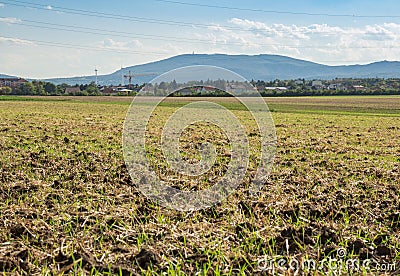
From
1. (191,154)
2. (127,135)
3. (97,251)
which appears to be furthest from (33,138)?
(97,251)

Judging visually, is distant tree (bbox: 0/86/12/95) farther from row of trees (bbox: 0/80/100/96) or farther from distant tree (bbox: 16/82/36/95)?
distant tree (bbox: 16/82/36/95)

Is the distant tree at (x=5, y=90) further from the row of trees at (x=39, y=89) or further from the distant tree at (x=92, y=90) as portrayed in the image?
the distant tree at (x=92, y=90)

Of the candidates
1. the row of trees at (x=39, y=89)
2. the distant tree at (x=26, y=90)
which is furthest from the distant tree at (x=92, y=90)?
the distant tree at (x=26, y=90)

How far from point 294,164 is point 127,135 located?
7.02 metres

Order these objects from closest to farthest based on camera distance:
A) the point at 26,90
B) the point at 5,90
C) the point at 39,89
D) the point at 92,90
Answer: the point at 5,90 → the point at 26,90 → the point at 39,89 → the point at 92,90

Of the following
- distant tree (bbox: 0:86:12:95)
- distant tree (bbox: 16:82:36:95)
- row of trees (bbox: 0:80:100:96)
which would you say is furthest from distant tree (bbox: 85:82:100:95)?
distant tree (bbox: 0:86:12:95)

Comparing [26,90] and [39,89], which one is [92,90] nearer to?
[39,89]

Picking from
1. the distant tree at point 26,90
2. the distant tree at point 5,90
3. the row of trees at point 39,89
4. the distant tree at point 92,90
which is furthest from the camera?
the distant tree at point 92,90

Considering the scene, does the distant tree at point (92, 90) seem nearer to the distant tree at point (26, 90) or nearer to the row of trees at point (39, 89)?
the row of trees at point (39, 89)

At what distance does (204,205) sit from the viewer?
6.48 metres

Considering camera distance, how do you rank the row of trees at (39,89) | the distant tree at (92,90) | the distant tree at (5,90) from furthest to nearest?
the distant tree at (92,90) < the row of trees at (39,89) < the distant tree at (5,90)

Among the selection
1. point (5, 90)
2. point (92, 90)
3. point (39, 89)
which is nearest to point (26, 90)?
point (39, 89)

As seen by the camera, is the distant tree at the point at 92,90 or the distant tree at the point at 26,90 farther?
the distant tree at the point at 92,90

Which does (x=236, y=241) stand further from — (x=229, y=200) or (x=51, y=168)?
(x=51, y=168)
